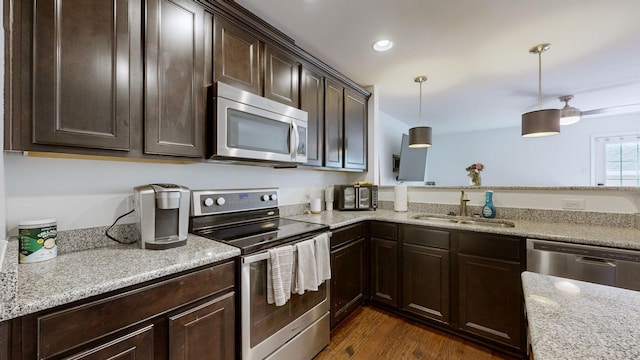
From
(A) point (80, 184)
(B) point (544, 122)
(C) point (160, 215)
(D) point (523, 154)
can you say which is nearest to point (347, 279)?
(C) point (160, 215)

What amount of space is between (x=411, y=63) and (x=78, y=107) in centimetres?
257

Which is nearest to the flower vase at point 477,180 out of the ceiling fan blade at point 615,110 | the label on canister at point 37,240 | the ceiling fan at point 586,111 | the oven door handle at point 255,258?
the ceiling fan at point 586,111

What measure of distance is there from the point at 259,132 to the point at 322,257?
946mm

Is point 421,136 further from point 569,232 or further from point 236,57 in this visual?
point 236,57

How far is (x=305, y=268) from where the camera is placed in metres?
1.58

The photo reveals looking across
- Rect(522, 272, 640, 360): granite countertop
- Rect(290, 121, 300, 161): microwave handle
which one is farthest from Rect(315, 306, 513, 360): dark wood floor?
Rect(290, 121, 300, 161): microwave handle

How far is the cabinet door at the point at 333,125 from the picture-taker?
246 centimetres

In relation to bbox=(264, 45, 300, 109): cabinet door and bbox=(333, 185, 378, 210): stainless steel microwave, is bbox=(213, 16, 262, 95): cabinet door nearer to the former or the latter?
bbox=(264, 45, 300, 109): cabinet door

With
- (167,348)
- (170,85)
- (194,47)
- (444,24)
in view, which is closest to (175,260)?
(167,348)

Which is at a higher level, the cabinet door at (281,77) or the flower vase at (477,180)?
the cabinet door at (281,77)

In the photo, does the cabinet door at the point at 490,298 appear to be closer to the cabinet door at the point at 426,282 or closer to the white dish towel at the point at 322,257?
the cabinet door at the point at 426,282

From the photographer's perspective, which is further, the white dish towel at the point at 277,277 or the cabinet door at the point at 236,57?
the cabinet door at the point at 236,57

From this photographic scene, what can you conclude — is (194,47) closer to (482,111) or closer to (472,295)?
(472,295)

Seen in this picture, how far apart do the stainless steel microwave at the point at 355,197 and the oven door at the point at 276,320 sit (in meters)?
1.07
